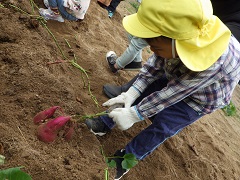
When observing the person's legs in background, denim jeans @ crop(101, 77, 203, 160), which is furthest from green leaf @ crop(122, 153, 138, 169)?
the person's legs in background

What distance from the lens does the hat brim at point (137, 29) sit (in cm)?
Answer: 126

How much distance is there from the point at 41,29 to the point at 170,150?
1.35m

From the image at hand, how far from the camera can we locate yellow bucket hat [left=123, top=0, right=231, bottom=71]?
118 centimetres

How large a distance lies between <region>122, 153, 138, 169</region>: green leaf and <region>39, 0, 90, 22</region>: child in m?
1.46

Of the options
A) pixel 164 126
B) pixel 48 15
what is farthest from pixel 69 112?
pixel 48 15

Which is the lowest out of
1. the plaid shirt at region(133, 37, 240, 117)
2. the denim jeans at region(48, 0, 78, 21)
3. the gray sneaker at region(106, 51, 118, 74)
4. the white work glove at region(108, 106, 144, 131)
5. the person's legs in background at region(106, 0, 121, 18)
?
the person's legs in background at region(106, 0, 121, 18)

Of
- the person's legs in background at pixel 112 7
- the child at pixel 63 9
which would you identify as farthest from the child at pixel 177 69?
the person's legs in background at pixel 112 7

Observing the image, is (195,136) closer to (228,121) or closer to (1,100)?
(228,121)

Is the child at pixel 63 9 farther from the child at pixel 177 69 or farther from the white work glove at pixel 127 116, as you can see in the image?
the white work glove at pixel 127 116

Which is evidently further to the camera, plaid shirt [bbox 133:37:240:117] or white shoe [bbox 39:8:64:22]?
white shoe [bbox 39:8:64:22]

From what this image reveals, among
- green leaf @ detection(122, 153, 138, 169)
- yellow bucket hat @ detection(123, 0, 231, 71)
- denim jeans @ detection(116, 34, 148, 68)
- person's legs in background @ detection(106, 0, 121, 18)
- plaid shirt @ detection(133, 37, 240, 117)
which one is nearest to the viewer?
yellow bucket hat @ detection(123, 0, 231, 71)

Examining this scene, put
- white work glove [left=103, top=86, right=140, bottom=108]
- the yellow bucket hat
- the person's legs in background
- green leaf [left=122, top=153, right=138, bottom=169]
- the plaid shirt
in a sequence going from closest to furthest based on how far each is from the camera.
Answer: the yellow bucket hat → the plaid shirt → green leaf [left=122, top=153, right=138, bottom=169] → white work glove [left=103, top=86, right=140, bottom=108] → the person's legs in background

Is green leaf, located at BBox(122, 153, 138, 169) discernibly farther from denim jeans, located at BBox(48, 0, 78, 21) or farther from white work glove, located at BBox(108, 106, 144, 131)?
denim jeans, located at BBox(48, 0, 78, 21)

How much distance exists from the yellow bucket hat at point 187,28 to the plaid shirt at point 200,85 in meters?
0.11
